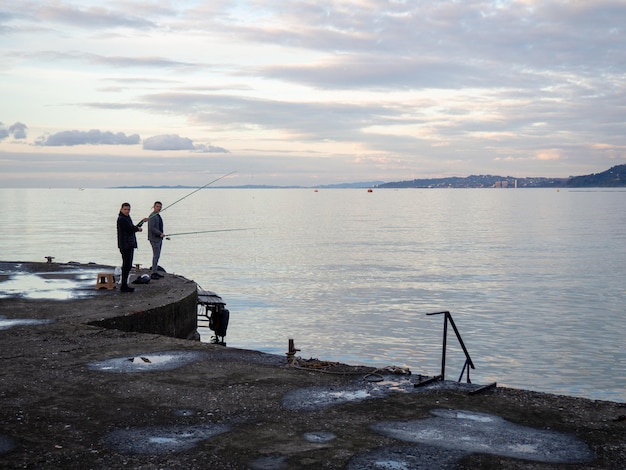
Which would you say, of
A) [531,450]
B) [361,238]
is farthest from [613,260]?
[531,450]

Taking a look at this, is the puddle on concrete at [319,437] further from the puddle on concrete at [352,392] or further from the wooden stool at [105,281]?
the wooden stool at [105,281]

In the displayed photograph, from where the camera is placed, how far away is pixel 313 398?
7.80m

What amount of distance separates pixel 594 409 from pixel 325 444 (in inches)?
125

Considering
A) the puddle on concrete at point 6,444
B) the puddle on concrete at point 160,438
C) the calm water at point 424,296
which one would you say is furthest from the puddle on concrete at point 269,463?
the calm water at point 424,296

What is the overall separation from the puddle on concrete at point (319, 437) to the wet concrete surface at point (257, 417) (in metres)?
0.02

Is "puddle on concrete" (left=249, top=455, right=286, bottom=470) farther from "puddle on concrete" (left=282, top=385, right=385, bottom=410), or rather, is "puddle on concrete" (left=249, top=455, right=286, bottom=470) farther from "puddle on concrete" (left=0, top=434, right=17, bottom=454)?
"puddle on concrete" (left=0, top=434, right=17, bottom=454)

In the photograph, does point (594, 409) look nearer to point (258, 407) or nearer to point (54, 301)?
point (258, 407)

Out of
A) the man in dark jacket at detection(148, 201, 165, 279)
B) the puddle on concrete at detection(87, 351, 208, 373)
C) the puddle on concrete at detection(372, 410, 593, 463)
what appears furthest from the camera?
the man in dark jacket at detection(148, 201, 165, 279)

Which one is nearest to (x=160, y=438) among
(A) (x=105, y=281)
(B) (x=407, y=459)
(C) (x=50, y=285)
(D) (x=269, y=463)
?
(D) (x=269, y=463)

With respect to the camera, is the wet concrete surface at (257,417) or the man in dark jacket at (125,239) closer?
the wet concrete surface at (257,417)

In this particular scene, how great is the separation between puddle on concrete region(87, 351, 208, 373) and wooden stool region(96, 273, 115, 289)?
6.24 meters

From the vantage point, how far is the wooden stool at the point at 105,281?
1556 centimetres

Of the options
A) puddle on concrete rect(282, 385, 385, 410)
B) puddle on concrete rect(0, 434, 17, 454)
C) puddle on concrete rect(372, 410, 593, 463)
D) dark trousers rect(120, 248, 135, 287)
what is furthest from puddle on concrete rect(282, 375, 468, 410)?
dark trousers rect(120, 248, 135, 287)

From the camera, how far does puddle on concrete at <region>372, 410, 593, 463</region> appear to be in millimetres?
6227
